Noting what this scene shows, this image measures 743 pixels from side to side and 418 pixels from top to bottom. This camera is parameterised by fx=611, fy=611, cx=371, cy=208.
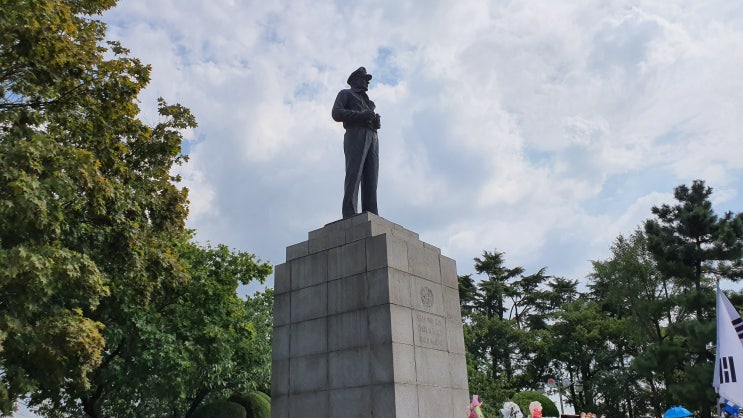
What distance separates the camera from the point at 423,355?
33.8 ft

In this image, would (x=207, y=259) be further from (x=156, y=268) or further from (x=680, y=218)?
(x=680, y=218)

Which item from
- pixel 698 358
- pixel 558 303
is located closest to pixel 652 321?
pixel 698 358

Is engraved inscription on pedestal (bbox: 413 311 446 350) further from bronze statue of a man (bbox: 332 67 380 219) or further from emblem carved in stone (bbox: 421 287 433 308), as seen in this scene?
bronze statue of a man (bbox: 332 67 380 219)

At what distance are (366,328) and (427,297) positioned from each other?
1419 millimetres

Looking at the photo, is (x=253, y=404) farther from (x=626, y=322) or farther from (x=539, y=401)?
(x=626, y=322)

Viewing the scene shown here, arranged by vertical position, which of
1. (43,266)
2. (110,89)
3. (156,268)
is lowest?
(43,266)

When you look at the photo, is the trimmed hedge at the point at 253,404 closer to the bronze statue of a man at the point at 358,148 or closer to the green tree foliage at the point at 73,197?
the green tree foliage at the point at 73,197

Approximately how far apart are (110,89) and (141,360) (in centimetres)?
1090

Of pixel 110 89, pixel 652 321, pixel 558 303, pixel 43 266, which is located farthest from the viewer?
pixel 558 303

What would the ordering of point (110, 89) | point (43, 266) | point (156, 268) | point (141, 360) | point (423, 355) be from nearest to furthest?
point (423, 355) < point (43, 266) < point (110, 89) < point (156, 268) < point (141, 360)

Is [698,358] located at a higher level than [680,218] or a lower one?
lower

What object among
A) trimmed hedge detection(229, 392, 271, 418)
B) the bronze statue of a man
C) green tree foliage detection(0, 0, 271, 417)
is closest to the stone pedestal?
the bronze statue of a man

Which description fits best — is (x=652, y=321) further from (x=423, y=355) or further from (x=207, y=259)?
(x=423, y=355)

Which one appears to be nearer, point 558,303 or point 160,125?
point 160,125
